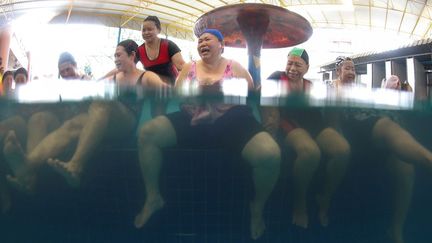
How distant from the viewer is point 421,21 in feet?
57.6

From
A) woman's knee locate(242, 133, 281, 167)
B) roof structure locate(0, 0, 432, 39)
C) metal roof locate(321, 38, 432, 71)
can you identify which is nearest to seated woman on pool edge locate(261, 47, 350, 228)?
woman's knee locate(242, 133, 281, 167)

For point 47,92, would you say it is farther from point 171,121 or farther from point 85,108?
point 171,121

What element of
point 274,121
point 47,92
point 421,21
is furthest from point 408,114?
point 421,21

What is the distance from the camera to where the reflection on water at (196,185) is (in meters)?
3.10

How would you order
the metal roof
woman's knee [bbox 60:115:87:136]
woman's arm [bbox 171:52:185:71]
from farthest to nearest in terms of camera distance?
the metal roof → woman's arm [bbox 171:52:185:71] → woman's knee [bbox 60:115:87:136]

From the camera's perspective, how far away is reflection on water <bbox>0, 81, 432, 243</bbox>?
310cm

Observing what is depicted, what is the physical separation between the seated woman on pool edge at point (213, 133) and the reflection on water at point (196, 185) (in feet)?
0.35

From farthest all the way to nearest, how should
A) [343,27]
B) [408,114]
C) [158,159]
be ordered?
[343,27]
[408,114]
[158,159]

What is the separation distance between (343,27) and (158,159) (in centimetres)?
1962

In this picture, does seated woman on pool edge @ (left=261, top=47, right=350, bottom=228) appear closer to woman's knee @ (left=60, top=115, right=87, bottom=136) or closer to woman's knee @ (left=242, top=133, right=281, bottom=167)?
woman's knee @ (left=242, top=133, right=281, bottom=167)

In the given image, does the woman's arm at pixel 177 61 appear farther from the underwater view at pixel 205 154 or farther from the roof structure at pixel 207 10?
the roof structure at pixel 207 10

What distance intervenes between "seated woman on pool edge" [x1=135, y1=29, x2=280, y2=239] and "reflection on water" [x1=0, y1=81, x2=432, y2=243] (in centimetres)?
11

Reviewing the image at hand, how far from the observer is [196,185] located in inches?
125

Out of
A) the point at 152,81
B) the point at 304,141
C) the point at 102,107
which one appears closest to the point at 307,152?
the point at 304,141
